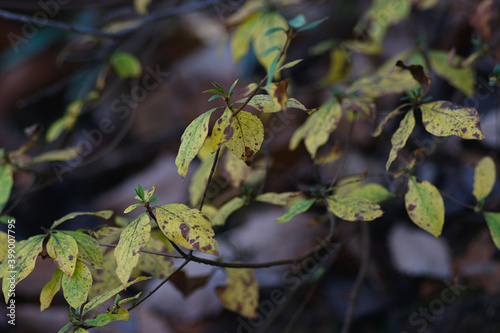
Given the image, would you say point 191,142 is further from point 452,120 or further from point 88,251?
point 452,120

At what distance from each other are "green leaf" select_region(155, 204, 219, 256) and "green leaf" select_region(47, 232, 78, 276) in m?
0.13

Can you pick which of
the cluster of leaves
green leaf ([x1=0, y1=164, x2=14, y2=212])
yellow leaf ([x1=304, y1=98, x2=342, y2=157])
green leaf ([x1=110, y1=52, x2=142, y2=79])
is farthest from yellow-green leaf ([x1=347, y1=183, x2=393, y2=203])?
green leaf ([x1=110, y1=52, x2=142, y2=79])

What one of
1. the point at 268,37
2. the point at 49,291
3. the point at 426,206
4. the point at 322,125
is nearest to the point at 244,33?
the point at 268,37

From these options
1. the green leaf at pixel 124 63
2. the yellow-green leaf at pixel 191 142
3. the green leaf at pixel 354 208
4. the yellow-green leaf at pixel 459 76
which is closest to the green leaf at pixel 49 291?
the yellow-green leaf at pixel 191 142

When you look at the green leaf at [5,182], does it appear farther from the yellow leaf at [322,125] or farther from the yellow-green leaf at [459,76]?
the yellow-green leaf at [459,76]

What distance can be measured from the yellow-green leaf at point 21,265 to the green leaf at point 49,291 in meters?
0.04

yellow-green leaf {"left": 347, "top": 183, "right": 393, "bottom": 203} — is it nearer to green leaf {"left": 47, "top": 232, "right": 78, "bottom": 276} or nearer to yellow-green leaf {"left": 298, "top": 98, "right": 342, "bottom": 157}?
yellow-green leaf {"left": 298, "top": 98, "right": 342, "bottom": 157}

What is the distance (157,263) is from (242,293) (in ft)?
0.63

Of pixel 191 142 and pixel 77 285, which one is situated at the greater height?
pixel 191 142

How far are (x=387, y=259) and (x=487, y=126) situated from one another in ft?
1.70

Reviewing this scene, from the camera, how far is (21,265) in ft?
1.78

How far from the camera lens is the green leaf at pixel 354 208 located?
589mm

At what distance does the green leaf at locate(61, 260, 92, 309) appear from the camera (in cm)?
53

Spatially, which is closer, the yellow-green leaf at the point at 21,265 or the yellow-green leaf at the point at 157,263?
the yellow-green leaf at the point at 21,265
